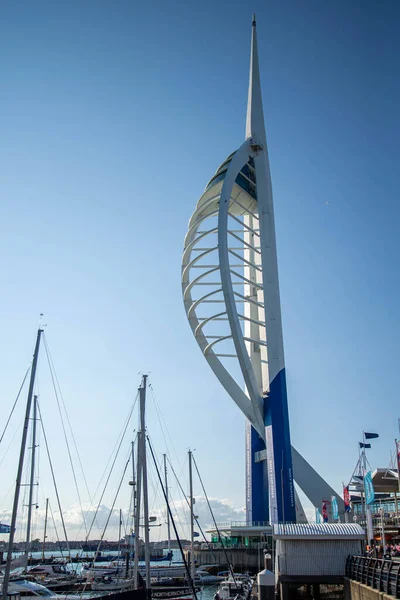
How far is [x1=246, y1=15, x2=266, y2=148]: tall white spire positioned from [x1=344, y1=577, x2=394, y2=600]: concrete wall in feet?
97.0

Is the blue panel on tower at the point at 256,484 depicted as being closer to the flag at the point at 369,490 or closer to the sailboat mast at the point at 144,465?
the sailboat mast at the point at 144,465

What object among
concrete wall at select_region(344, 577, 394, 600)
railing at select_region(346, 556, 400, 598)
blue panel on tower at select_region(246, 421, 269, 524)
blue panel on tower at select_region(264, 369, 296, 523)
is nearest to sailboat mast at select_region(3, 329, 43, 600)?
concrete wall at select_region(344, 577, 394, 600)

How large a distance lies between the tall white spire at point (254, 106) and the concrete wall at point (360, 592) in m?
29.6

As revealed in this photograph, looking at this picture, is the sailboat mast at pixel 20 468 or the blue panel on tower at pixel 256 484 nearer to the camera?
the sailboat mast at pixel 20 468

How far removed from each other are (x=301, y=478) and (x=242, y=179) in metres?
20.5

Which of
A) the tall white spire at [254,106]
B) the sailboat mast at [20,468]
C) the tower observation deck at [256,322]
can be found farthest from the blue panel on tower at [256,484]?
the tall white spire at [254,106]

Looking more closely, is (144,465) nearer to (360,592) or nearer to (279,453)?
(279,453)

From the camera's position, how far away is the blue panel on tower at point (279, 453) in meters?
32.3

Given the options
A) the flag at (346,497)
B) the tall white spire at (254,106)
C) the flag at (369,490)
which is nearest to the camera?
the flag at (369,490)

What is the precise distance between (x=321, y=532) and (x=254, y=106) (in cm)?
3077

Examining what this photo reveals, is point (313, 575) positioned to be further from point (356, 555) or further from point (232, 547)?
point (232, 547)

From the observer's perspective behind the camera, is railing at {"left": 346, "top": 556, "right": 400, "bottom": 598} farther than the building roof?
No

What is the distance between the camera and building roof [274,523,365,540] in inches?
877

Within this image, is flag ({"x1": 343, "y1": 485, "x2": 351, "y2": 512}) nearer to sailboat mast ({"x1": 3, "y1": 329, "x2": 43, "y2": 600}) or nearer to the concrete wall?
the concrete wall
